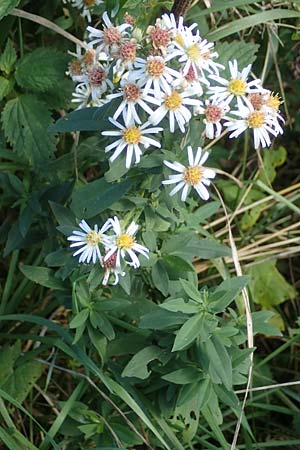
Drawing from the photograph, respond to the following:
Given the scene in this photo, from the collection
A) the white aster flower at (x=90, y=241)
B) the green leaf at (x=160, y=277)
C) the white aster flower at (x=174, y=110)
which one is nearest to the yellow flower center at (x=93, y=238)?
the white aster flower at (x=90, y=241)

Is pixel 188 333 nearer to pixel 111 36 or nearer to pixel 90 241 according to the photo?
pixel 90 241

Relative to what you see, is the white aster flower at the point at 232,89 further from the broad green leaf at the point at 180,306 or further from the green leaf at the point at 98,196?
the broad green leaf at the point at 180,306

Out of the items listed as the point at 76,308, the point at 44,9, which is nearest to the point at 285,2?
the point at 44,9

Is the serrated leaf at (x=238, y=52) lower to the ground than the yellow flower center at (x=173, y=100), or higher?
higher

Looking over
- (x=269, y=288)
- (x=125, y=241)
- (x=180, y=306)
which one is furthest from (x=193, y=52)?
(x=269, y=288)

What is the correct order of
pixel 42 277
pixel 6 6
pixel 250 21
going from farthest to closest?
1. pixel 250 21
2. pixel 42 277
3. pixel 6 6

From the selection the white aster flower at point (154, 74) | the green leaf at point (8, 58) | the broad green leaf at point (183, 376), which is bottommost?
the broad green leaf at point (183, 376)

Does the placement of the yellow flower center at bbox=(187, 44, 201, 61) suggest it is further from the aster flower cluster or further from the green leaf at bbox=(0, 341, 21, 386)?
the green leaf at bbox=(0, 341, 21, 386)
